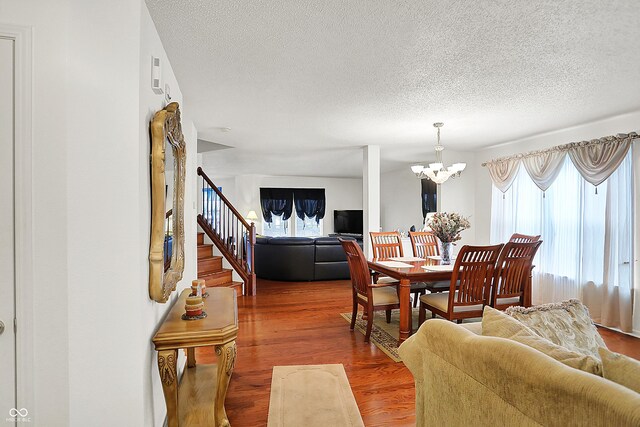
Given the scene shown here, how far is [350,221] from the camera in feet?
33.3

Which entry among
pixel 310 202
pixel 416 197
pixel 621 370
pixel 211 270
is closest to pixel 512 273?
pixel 621 370

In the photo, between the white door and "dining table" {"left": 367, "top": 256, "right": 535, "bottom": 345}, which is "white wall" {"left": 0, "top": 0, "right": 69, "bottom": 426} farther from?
"dining table" {"left": 367, "top": 256, "right": 535, "bottom": 345}

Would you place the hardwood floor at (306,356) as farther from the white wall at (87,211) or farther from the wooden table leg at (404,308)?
the white wall at (87,211)

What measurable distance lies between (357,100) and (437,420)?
274 cm

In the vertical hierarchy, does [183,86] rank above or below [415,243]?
above

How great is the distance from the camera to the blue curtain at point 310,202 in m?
10.0

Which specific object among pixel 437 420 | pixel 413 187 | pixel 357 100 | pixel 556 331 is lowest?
pixel 437 420

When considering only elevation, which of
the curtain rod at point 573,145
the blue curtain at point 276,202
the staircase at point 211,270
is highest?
the curtain rod at point 573,145

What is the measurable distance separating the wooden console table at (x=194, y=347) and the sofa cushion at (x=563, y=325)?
53.4 inches

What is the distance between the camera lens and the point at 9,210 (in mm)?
1272

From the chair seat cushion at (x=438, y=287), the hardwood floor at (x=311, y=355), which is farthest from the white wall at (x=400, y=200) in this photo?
the chair seat cushion at (x=438, y=287)

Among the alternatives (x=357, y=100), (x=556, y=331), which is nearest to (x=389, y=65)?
(x=357, y=100)

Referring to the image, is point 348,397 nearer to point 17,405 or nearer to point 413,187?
point 17,405

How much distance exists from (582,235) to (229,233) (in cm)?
505
